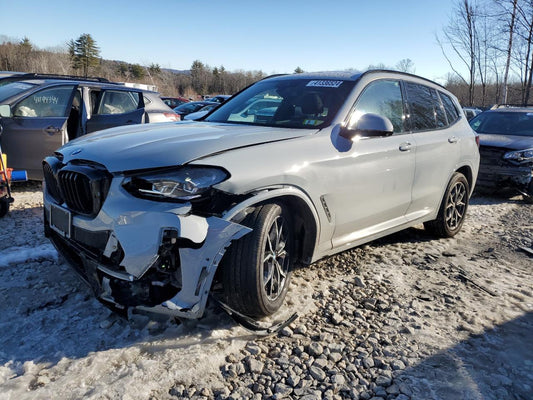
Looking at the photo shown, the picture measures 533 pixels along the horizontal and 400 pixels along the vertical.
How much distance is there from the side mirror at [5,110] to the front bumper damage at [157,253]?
13.7 ft

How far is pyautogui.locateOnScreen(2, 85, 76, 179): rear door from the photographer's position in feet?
18.7

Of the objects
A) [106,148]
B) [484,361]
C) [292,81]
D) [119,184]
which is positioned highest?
[292,81]

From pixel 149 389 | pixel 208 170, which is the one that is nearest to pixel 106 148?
pixel 208 170

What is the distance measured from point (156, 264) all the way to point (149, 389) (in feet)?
2.09

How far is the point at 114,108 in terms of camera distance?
6.79 meters

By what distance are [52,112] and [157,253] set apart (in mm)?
4890

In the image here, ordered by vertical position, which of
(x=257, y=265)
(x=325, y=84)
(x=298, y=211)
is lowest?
(x=257, y=265)

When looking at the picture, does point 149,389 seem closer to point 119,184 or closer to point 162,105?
point 119,184

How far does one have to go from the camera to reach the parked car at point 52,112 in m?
5.72

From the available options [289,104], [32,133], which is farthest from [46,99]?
[289,104]

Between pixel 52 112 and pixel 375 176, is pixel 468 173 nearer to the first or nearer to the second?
pixel 375 176

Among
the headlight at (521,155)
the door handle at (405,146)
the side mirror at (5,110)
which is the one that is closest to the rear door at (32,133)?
the side mirror at (5,110)

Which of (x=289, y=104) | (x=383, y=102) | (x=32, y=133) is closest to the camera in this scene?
(x=289, y=104)

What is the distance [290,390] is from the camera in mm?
2186
